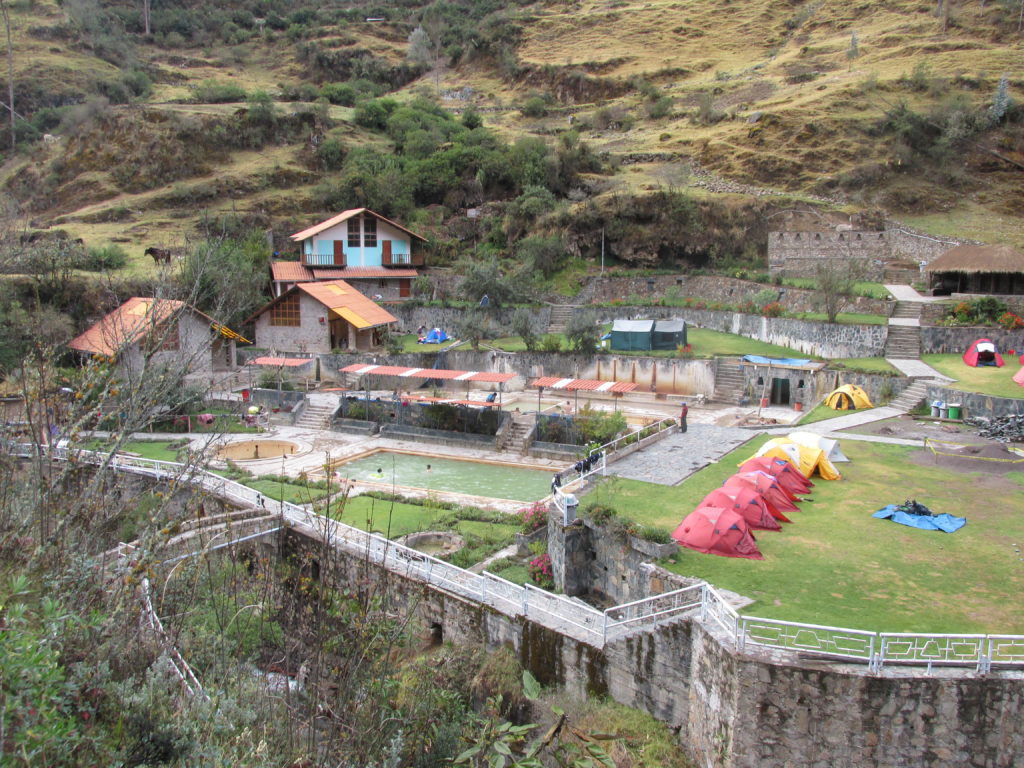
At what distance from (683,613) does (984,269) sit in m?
28.7

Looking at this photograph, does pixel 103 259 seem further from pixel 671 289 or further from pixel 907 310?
pixel 907 310

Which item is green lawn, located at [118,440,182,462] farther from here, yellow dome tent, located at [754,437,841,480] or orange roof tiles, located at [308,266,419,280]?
yellow dome tent, located at [754,437,841,480]

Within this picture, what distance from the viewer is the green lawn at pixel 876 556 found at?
11.4 meters

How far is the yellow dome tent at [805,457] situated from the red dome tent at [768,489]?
6.57 ft

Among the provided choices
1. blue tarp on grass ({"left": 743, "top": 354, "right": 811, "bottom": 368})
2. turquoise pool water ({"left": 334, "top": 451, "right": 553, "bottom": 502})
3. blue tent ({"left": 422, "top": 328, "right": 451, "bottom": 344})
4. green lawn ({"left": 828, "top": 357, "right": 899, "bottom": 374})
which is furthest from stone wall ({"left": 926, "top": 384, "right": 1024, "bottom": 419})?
blue tent ({"left": 422, "top": 328, "right": 451, "bottom": 344})

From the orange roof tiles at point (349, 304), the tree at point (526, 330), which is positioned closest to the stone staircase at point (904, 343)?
the tree at point (526, 330)

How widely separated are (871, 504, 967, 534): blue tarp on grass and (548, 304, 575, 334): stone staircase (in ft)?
88.3

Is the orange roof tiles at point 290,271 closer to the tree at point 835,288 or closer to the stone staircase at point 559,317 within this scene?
the stone staircase at point 559,317

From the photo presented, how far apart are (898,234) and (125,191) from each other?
50747mm

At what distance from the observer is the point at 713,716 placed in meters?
10.6

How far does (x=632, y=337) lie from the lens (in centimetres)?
3497

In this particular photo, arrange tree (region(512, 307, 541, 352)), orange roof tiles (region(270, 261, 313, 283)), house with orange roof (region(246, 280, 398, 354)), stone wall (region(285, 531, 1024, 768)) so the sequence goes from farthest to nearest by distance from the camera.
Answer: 1. orange roof tiles (region(270, 261, 313, 283))
2. house with orange roof (region(246, 280, 398, 354))
3. tree (region(512, 307, 541, 352))
4. stone wall (region(285, 531, 1024, 768))

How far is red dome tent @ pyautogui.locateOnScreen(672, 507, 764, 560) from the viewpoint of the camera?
13625 millimetres

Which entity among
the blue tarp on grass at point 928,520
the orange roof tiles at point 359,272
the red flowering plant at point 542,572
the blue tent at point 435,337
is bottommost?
the red flowering plant at point 542,572
